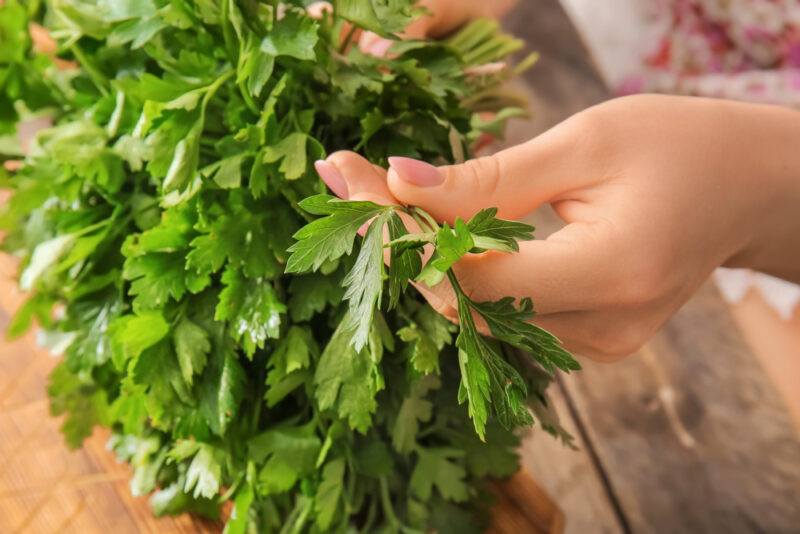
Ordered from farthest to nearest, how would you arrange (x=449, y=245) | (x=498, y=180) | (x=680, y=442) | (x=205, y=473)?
(x=680, y=442), (x=205, y=473), (x=498, y=180), (x=449, y=245)

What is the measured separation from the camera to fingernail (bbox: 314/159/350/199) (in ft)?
1.52

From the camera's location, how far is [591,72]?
1386mm

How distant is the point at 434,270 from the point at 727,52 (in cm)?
109

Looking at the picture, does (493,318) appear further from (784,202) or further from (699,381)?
(699,381)

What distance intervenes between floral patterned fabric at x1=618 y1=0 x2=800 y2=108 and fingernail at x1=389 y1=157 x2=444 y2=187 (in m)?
0.87

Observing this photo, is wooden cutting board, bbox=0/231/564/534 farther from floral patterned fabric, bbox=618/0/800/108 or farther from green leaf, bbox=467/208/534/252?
floral patterned fabric, bbox=618/0/800/108

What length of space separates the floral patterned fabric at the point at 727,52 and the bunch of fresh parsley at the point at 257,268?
0.66 metres

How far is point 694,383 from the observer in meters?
1.10

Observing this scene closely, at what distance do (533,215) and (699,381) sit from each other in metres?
0.39

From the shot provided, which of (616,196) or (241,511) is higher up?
(616,196)

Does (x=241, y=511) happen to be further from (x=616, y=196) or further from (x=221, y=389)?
(x=616, y=196)

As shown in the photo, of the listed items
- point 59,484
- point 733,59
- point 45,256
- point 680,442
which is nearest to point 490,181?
point 45,256

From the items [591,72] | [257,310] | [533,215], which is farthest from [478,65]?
[591,72]

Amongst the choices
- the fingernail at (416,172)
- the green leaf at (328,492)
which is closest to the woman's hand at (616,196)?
the fingernail at (416,172)
